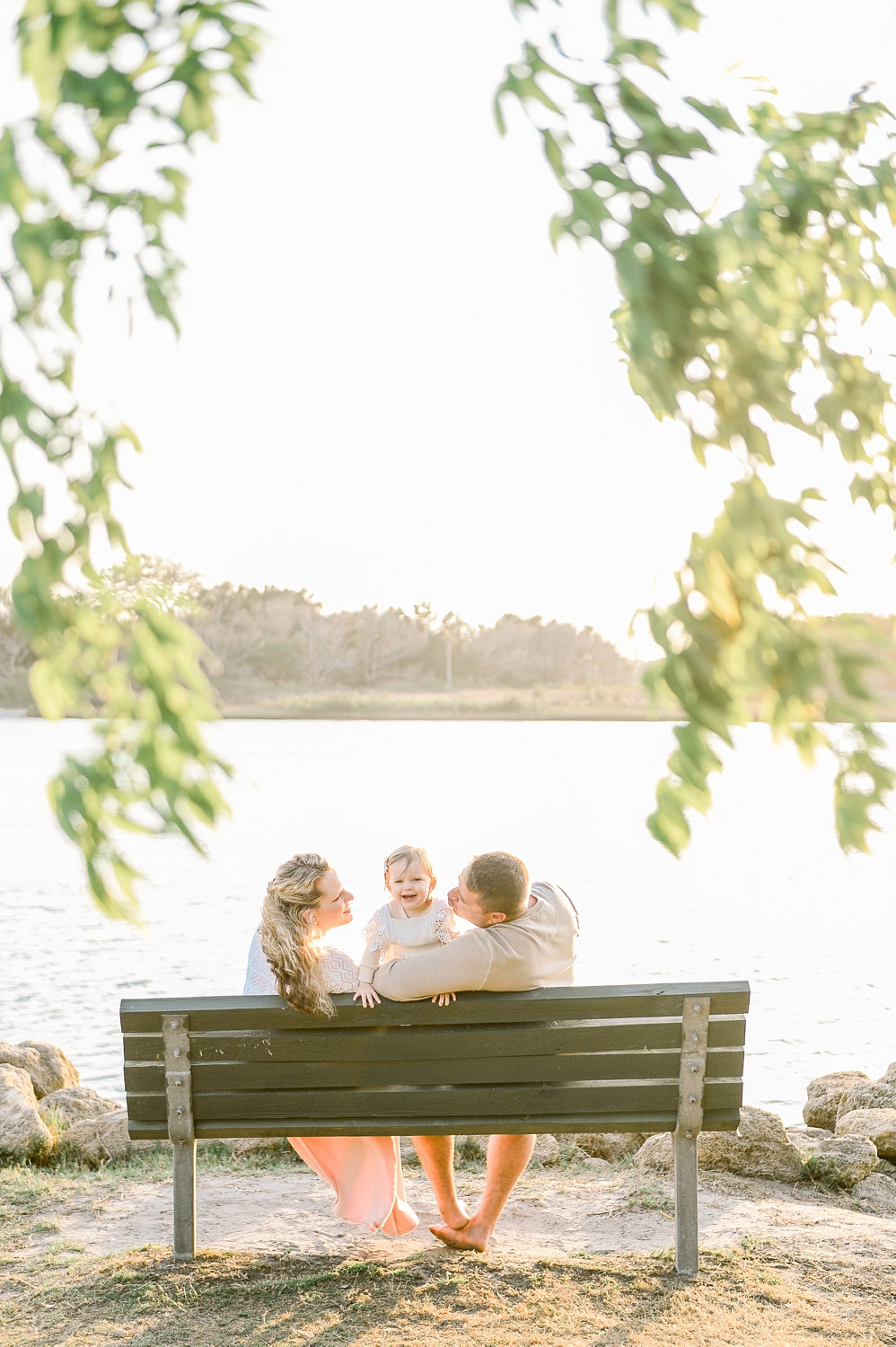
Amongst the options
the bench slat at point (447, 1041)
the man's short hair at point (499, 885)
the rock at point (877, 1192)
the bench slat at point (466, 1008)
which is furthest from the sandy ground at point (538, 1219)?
the man's short hair at point (499, 885)

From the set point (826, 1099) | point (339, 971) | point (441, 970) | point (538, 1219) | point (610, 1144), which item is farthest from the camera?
point (826, 1099)

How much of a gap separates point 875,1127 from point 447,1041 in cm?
297

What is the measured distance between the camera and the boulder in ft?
23.2

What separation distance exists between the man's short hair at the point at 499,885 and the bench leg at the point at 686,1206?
2.85ft

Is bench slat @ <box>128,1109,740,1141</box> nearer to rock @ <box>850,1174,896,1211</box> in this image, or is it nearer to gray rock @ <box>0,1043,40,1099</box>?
rock @ <box>850,1174,896,1211</box>

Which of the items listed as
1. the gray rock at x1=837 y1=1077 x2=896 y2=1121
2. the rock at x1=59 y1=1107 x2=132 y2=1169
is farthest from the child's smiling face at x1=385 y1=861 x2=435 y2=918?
the gray rock at x1=837 y1=1077 x2=896 y2=1121

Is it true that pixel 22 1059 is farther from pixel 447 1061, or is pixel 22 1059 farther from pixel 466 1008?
pixel 466 1008

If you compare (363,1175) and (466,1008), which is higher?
(466,1008)

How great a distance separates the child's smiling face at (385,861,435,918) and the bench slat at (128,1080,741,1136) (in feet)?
1.79

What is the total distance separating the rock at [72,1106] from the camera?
6.34m

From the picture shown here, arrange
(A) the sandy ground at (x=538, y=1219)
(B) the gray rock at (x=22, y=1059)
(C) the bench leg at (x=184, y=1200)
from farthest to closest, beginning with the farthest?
1. (B) the gray rock at (x=22, y=1059)
2. (A) the sandy ground at (x=538, y=1219)
3. (C) the bench leg at (x=184, y=1200)

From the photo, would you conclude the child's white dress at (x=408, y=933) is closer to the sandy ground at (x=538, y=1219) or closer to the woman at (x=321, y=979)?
the woman at (x=321, y=979)

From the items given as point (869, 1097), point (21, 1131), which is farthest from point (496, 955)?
point (869, 1097)

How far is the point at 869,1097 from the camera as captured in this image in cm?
661
